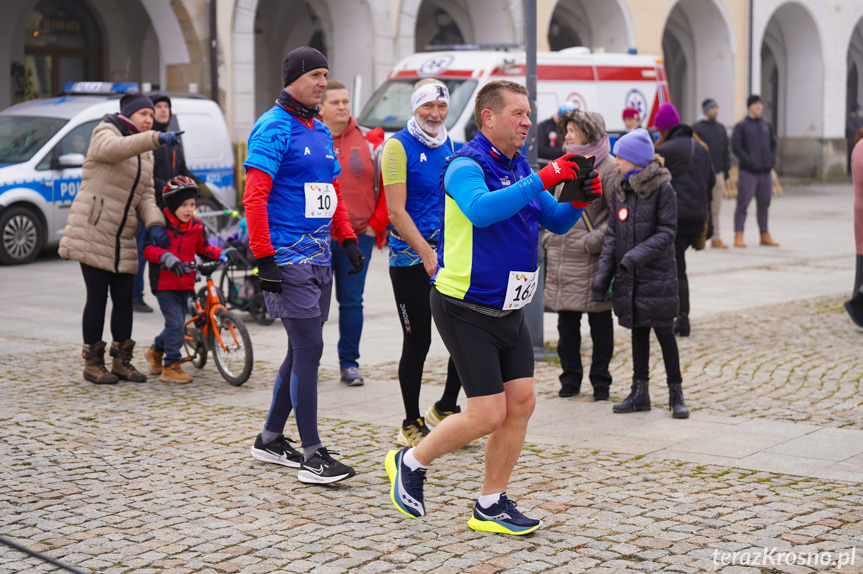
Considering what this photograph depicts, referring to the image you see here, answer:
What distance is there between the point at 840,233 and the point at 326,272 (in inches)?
578

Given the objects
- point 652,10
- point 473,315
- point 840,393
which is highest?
point 652,10

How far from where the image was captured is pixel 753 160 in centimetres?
1630

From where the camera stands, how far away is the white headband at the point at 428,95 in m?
5.80

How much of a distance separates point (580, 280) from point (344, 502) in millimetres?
2636

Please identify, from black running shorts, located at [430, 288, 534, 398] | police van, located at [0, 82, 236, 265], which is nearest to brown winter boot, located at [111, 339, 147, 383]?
black running shorts, located at [430, 288, 534, 398]

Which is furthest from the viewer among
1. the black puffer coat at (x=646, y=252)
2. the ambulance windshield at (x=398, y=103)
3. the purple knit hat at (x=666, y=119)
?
the ambulance windshield at (x=398, y=103)

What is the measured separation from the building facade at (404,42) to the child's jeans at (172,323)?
8.97 m

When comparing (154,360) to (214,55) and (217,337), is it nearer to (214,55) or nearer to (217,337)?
(217,337)

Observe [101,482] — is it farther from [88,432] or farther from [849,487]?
[849,487]

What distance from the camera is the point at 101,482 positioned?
210 inches

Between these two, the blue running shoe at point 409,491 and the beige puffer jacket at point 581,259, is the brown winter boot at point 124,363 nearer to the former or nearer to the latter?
the beige puffer jacket at point 581,259

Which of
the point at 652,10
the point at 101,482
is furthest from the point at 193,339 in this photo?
the point at 652,10

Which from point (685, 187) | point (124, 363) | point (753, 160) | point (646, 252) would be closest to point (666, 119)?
point (685, 187)

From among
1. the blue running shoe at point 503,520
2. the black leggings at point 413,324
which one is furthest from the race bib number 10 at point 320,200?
the blue running shoe at point 503,520
